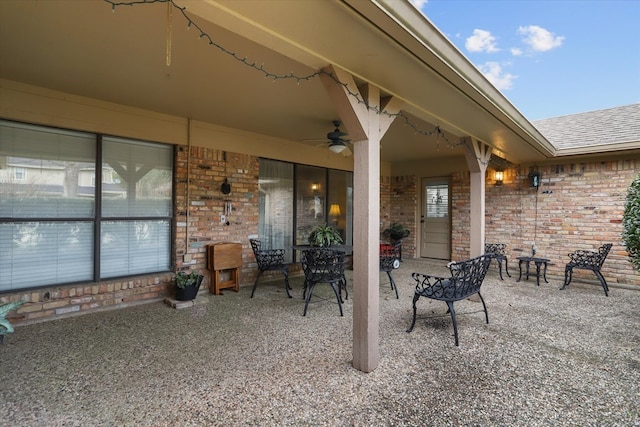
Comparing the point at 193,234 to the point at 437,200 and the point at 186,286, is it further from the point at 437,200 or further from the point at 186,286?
the point at 437,200

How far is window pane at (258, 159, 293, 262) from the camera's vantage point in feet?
18.2

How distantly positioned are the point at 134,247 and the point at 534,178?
282 inches

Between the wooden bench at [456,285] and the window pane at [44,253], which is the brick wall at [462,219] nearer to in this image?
the window pane at [44,253]

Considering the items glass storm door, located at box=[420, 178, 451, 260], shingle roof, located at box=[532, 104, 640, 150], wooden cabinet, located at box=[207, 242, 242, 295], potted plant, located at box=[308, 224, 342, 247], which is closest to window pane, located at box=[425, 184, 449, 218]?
glass storm door, located at box=[420, 178, 451, 260]

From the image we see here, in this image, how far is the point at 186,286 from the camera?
402cm

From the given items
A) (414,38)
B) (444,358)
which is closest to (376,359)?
(444,358)

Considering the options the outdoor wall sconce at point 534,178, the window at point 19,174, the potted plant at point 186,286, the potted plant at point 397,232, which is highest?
the outdoor wall sconce at point 534,178

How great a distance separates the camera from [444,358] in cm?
267

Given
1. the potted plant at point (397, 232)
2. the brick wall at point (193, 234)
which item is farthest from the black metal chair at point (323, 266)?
the potted plant at point (397, 232)

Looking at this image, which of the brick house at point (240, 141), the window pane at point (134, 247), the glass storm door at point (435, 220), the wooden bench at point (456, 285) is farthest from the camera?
the glass storm door at point (435, 220)

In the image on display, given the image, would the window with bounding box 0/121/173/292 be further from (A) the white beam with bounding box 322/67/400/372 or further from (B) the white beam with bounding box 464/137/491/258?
(B) the white beam with bounding box 464/137/491/258

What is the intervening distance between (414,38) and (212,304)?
3787 mm

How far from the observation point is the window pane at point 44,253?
11.1 ft

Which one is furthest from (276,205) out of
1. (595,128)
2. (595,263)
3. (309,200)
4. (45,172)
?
(595,128)
